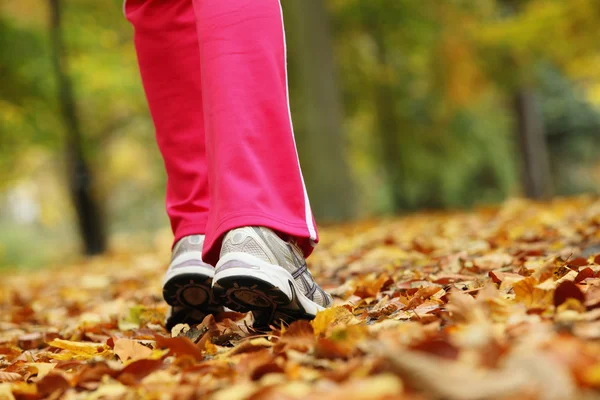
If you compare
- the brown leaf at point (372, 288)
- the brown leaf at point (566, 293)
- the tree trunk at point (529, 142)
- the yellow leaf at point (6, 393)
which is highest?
the yellow leaf at point (6, 393)

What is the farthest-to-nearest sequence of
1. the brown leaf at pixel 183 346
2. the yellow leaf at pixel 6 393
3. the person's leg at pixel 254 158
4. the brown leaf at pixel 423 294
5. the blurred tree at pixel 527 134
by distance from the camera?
the blurred tree at pixel 527 134
the brown leaf at pixel 423 294
the person's leg at pixel 254 158
the brown leaf at pixel 183 346
the yellow leaf at pixel 6 393

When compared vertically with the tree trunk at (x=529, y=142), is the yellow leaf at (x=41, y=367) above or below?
above

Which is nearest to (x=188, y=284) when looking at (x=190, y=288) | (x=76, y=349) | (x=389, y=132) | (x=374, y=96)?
(x=190, y=288)

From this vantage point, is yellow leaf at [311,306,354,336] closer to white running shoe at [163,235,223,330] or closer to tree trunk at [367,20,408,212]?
white running shoe at [163,235,223,330]

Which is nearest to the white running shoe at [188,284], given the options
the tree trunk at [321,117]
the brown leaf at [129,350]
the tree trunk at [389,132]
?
the brown leaf at [129,350]

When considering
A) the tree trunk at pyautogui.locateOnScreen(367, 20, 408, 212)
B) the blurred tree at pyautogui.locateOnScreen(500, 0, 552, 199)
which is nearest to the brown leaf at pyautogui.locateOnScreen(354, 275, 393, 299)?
the tree trunk at pyautogui.locateOnScreen(367, 20, 408, 212)

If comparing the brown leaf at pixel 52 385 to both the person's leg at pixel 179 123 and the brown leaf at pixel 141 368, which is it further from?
the person's leg at pixel 179 123

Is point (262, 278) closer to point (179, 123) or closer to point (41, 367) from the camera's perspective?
point (41, 367)

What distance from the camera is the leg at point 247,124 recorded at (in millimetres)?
1466

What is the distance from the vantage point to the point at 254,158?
4.86 ft

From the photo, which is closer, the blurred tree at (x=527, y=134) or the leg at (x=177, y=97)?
the leg at (x=177, y=97)

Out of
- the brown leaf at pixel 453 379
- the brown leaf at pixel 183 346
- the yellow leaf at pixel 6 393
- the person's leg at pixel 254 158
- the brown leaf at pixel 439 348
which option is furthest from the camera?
the person's leg at pixel 254 158

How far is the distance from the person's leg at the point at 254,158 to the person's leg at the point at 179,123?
237 millimetres

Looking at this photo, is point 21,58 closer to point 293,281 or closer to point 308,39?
point 308,39
